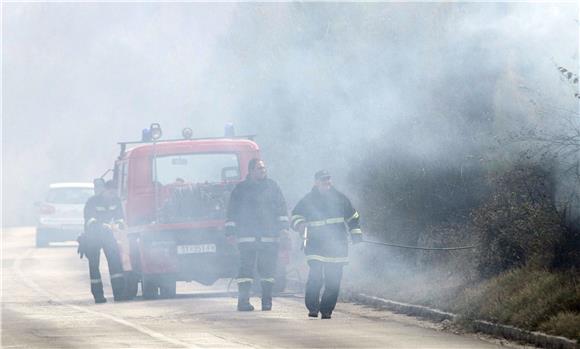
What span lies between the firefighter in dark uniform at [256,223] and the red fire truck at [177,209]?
Result: 6.93ft

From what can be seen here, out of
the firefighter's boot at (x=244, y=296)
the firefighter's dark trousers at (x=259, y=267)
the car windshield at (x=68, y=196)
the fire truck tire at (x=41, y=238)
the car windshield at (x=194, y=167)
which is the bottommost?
the fire truck tire at (x=41, y=238)

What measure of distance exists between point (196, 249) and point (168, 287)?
0.92 m

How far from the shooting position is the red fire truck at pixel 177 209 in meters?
18.1

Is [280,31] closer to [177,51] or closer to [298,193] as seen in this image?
[298,193]

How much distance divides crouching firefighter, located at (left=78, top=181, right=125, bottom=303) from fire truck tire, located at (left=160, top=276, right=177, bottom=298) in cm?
63

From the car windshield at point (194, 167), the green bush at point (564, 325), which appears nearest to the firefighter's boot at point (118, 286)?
the car windshield at point (194, 167)

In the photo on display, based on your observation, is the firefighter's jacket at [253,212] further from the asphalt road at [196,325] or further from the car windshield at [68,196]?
the car windshield at [68,196]

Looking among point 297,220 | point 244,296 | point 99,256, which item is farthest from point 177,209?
point 297,220

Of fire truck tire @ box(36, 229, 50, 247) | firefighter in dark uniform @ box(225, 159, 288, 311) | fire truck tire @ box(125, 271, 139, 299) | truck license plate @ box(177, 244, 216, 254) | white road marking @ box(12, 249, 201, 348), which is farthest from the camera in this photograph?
fire truck tire @ box(36, 229, 50, 247)

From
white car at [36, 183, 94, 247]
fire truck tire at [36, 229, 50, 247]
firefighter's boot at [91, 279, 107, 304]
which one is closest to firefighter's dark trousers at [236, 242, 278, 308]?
firefighter's boot at [91, 279, 107, 304]

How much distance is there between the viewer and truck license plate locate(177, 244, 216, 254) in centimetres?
1805

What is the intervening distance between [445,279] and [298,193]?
7.91 meters

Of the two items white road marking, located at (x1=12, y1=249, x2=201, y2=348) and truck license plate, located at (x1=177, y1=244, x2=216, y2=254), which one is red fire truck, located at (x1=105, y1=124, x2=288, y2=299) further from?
white road marking, located at (x1=12, y1=249, x2=201, y2=348)

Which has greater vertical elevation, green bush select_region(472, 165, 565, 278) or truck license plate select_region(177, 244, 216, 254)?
green bush select_region(472, 165, 565, 278)
